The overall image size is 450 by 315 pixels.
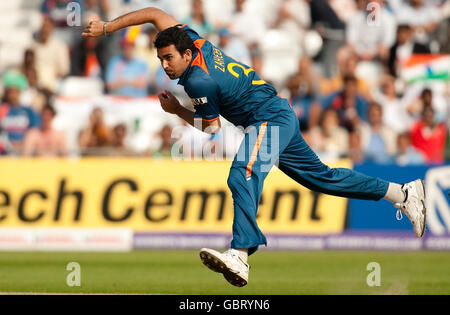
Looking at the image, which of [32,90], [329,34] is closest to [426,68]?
[329,34]

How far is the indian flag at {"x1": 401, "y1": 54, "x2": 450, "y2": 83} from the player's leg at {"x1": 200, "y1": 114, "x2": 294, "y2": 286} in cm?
962

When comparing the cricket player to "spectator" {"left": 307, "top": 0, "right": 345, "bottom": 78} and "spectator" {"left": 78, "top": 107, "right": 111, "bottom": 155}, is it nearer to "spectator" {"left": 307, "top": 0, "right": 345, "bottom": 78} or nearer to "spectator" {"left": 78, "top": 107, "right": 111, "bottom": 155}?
"spectator" {"left": 78, "top": 107, "right": 111, "bottom": 155}

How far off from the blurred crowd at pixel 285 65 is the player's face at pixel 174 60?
7.18 m

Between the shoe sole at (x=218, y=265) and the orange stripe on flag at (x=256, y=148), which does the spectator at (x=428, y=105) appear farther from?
the shoe sole at (x=218, y=265)

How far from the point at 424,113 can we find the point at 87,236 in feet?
21.3

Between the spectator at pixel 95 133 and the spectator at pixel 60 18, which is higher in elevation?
the spectator at pixel 60 18

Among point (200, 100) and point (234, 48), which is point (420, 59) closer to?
point (234, 48)

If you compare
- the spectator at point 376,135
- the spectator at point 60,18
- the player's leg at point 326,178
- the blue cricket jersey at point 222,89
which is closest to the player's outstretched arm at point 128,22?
the blue cricket jersey at point 222,89

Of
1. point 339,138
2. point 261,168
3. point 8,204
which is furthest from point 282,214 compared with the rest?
point 261,168

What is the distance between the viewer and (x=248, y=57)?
56.4 feet

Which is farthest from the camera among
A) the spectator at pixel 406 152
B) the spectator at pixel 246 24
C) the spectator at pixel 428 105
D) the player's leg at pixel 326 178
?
the spectator at pixel 246 24

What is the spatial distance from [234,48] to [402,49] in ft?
11.2

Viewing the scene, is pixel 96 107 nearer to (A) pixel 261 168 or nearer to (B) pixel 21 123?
(B) pixel 21 123

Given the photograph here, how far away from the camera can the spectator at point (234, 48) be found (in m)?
17.0
